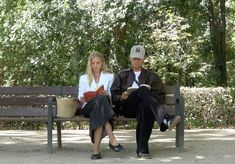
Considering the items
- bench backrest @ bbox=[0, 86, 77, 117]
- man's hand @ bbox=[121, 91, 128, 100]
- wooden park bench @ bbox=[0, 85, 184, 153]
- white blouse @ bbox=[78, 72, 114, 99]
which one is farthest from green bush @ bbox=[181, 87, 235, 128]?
man's hand @ bbox=[121, 91, 128, 100]

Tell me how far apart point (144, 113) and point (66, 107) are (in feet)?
3.63

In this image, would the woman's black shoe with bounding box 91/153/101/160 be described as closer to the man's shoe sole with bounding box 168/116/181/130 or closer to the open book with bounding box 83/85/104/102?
the open book with bounding box 83/85/104/102

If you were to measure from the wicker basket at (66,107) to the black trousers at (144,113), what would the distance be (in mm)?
830

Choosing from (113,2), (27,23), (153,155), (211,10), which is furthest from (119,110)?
(211,10)

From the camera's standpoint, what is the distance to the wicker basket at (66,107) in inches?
267

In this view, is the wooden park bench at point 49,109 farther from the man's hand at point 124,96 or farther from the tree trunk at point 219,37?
the tree trunk at point 219,37

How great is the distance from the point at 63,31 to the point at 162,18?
3.27m

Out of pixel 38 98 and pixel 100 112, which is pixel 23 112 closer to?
pixel 38 98

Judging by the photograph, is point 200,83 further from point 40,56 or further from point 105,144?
point 105,144

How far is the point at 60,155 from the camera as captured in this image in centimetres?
672

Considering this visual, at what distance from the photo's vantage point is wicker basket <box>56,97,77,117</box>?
6.78 metres

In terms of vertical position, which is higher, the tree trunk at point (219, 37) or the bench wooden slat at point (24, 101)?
the tree trunk at point (219, 37)

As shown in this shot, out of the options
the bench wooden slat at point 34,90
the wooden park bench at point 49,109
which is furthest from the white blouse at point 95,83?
the bench wooden slat at point 34,90

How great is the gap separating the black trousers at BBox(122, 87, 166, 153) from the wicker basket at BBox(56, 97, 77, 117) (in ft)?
2.72
